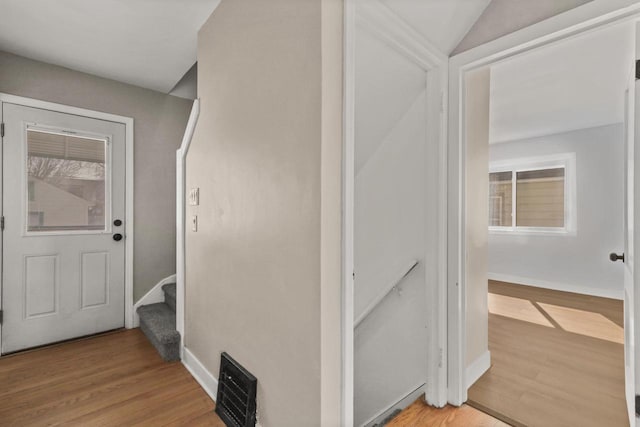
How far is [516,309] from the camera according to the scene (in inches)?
147

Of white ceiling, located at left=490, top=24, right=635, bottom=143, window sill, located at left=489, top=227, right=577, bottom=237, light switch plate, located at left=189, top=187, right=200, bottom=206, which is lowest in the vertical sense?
window sill, located at left=489, top=227, right=577, bottom=237

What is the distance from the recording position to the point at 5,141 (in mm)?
2426

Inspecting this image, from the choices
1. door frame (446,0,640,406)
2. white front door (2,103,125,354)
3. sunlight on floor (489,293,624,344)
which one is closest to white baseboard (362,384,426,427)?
door frame (446,0,640,406)

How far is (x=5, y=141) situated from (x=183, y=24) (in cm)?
175

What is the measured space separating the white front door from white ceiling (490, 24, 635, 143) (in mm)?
3381

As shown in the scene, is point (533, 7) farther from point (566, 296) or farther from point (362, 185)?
point (566, 296)

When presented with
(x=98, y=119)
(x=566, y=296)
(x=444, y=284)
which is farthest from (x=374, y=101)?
(x=566, y=296)

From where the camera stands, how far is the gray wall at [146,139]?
8.84ft

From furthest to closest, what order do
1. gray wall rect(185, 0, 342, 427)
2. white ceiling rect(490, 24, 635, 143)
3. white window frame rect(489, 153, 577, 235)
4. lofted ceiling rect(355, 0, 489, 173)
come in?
white window frame rect(489, 153, 577, 235) < white ceiling rect(490, 24, 635, 143) < lofted ceiling rect(355, 0, 489, 173) < gray wall rect(185, 0, 342, 427)

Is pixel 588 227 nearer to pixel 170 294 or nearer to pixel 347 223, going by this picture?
pixel 347 223

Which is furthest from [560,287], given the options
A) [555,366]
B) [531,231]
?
[555,366]

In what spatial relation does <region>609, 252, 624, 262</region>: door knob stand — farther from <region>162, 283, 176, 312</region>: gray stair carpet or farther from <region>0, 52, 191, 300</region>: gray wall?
<region>0, 52, 191, 300</region>: gray wall

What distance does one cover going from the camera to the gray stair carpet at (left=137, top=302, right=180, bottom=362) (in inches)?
91.7

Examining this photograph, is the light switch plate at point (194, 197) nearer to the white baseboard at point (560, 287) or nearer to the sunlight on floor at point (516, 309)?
the sunlight on floor at point (516, 309)
